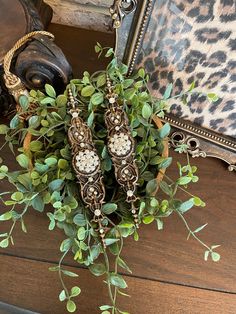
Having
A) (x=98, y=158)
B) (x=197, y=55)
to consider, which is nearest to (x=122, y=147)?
(x=98, y=158)

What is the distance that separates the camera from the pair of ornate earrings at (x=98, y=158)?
1.87 feet

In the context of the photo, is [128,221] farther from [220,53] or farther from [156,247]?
[220,53]

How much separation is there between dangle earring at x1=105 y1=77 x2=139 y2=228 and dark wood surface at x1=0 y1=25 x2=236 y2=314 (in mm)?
110

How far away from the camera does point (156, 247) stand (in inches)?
26.5

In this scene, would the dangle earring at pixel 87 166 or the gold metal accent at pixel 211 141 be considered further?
the gold metal accent at pixel 211 141

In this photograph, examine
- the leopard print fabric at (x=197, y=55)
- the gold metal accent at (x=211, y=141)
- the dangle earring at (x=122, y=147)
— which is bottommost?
the gold metal accent at (x=211, y=141)

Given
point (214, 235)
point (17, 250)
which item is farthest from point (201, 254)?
point (17, 250)

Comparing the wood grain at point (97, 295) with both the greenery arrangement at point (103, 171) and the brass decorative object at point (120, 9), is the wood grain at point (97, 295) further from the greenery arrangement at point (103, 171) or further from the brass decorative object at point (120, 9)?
the brass decorative object at point (120, 9)

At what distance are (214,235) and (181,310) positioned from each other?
117 mm

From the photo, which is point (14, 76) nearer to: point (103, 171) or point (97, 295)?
point (103, 171)

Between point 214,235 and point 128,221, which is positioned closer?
point 128,221

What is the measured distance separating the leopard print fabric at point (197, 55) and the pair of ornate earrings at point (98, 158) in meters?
0.10

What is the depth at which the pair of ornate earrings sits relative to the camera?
571mm

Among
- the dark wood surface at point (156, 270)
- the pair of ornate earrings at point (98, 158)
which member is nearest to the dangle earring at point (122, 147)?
the pair of ornate earrings at point (98, 158)
